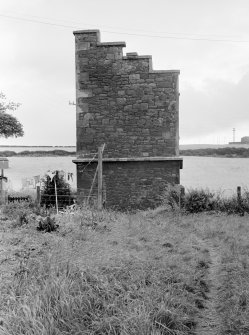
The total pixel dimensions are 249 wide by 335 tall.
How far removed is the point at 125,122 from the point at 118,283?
10.9m

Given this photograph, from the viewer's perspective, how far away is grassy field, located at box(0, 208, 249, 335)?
5.08 m

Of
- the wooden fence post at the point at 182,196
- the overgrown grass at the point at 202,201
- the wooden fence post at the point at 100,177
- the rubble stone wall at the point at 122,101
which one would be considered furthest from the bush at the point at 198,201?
the wooden fence post at the point at 100,177

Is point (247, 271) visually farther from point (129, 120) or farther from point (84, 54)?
point (84, 54)

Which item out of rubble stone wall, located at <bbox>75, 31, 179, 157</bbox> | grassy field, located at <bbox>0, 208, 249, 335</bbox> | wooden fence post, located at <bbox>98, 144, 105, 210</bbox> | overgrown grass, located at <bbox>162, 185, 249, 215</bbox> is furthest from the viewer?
rubble stone wall, located at <bbox>75, 31, 179, 157</bbox>

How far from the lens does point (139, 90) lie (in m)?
16.3

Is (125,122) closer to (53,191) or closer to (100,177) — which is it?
(100,177)

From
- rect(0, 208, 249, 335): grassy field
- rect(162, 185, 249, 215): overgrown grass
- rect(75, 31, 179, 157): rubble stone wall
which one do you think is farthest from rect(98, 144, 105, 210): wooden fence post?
rect(0, 208, 249, 335): grassy field

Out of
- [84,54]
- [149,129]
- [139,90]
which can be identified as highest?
[84,54]

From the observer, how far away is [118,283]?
616 cm

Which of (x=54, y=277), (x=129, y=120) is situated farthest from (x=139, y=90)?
(x=54, y=277)

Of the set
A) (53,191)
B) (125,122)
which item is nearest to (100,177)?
(125,122)

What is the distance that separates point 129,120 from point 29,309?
39.6 feet

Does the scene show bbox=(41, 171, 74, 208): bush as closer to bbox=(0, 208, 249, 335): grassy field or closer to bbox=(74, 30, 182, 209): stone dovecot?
bbox=(74, 30, 182, 209): stone dovecot

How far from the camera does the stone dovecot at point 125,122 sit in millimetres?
16312
